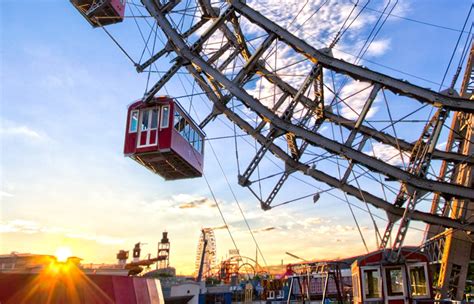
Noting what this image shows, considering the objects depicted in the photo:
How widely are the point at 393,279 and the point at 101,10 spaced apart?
16.7m

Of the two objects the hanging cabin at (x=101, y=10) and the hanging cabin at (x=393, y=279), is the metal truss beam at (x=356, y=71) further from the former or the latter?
the hanging cabin at (x=101, y=10)

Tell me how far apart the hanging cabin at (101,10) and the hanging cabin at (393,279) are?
15160 millimetres

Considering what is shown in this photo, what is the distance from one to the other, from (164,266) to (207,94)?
2833 inches

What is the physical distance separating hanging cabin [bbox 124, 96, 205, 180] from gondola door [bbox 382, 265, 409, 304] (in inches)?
390

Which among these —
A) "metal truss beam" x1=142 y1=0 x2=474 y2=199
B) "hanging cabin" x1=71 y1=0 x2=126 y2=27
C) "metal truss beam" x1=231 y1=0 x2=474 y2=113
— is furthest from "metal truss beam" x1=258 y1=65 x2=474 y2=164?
"hanging cabin" x1=71 y1=0 x2=126 y2=27

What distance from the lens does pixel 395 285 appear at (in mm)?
12719

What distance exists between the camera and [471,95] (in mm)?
20891

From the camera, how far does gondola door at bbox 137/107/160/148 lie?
1703 cm

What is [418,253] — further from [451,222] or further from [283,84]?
[283,84]

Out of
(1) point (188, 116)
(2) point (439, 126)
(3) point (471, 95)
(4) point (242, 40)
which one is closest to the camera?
(2) point (439, 126)

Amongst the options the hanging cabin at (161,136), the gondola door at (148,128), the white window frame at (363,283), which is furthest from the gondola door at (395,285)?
the gondola door at (148,128)

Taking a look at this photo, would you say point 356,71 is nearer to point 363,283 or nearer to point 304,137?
point 304,137

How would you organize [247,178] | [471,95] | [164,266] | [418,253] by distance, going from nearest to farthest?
[418,253] < [247,178] < [471,95] < [164,266]

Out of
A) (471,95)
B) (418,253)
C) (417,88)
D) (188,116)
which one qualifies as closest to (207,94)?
(188,116)
